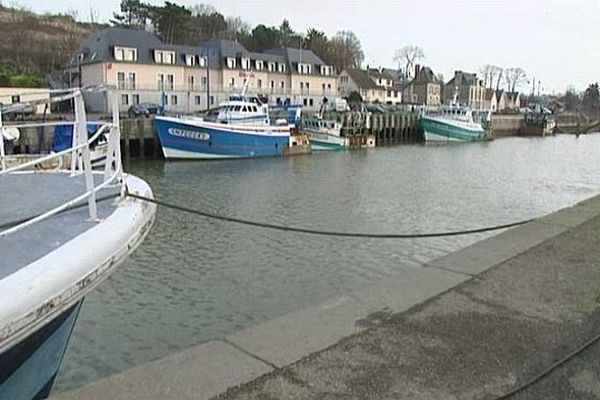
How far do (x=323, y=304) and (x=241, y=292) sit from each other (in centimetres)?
508

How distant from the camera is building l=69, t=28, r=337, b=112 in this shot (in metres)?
52.6

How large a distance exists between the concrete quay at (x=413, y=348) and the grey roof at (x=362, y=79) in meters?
83.7

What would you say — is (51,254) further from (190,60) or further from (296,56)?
(296,56)

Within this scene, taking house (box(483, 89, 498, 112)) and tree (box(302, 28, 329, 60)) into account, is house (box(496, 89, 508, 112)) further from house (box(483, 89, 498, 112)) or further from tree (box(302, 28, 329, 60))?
tree (box(302, 28, 329, 60))

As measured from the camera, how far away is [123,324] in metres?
7.57

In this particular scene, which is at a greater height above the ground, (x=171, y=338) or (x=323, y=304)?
(x=323, y=304)

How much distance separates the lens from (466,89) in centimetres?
10838

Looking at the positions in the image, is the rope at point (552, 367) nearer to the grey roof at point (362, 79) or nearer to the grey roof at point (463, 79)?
the grey roof at point (362, 79)

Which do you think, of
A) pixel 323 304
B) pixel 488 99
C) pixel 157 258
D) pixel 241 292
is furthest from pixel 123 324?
pixel 488 99

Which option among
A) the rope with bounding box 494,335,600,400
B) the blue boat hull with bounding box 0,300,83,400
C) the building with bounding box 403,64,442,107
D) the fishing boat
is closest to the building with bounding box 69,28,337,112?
the building with bounding box 403,64,442,107

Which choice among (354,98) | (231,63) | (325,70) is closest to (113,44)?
(231,63)

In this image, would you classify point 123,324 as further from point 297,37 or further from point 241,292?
point 297,37

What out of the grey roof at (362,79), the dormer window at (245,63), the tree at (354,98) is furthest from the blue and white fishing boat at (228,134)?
the grey roof at (362,79)

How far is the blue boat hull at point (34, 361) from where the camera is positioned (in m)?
2.78
